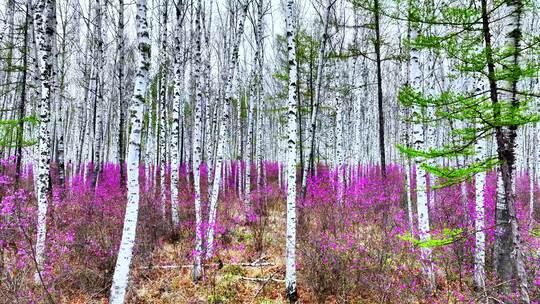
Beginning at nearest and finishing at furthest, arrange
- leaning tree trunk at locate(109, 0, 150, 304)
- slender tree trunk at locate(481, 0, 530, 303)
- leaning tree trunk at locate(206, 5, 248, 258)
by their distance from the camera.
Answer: slender tree trunk at locate(481, 0, 530, 303)
leaning tree trunk at locate(109, 0, 150, 304)
leaning tree trunk at locate(206, 5, 248, 258)

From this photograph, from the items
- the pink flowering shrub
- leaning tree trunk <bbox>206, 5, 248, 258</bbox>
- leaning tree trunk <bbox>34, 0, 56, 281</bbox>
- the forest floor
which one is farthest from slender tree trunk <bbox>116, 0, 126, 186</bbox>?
the forest floor

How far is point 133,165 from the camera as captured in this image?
379 centimetres

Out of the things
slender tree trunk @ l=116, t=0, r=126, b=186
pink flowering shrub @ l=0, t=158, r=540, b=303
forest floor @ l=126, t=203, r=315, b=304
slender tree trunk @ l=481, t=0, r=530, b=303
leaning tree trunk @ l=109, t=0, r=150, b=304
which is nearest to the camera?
slender tree trunk @ l=481, t=0, r=530, b=303

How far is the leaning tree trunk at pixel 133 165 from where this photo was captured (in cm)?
365

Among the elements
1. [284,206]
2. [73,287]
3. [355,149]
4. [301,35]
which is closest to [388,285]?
[73,287]

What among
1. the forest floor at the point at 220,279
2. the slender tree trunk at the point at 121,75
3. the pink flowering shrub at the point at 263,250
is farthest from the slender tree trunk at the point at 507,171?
the slender tree trunk at the point at 121,75

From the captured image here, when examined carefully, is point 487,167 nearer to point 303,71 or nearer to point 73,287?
point 73,287

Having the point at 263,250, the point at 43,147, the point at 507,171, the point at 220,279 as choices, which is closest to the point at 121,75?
the point at 43,147

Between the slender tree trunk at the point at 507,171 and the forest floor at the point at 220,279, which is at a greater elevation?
the slender tree trunk at the point at 507,171

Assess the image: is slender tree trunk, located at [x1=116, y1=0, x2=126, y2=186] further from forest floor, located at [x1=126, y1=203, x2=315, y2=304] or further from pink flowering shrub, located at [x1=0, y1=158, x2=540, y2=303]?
forest floor, located at [x1=126, y1=203, x2=315, y2=304]

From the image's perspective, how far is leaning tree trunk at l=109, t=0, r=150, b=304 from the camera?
3.65 m

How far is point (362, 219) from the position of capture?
24.3 feet

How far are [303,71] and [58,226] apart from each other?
11073mm

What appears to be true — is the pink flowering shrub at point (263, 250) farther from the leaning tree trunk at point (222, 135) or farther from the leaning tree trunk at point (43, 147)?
the leaning tree trunk at point (222, 135)
